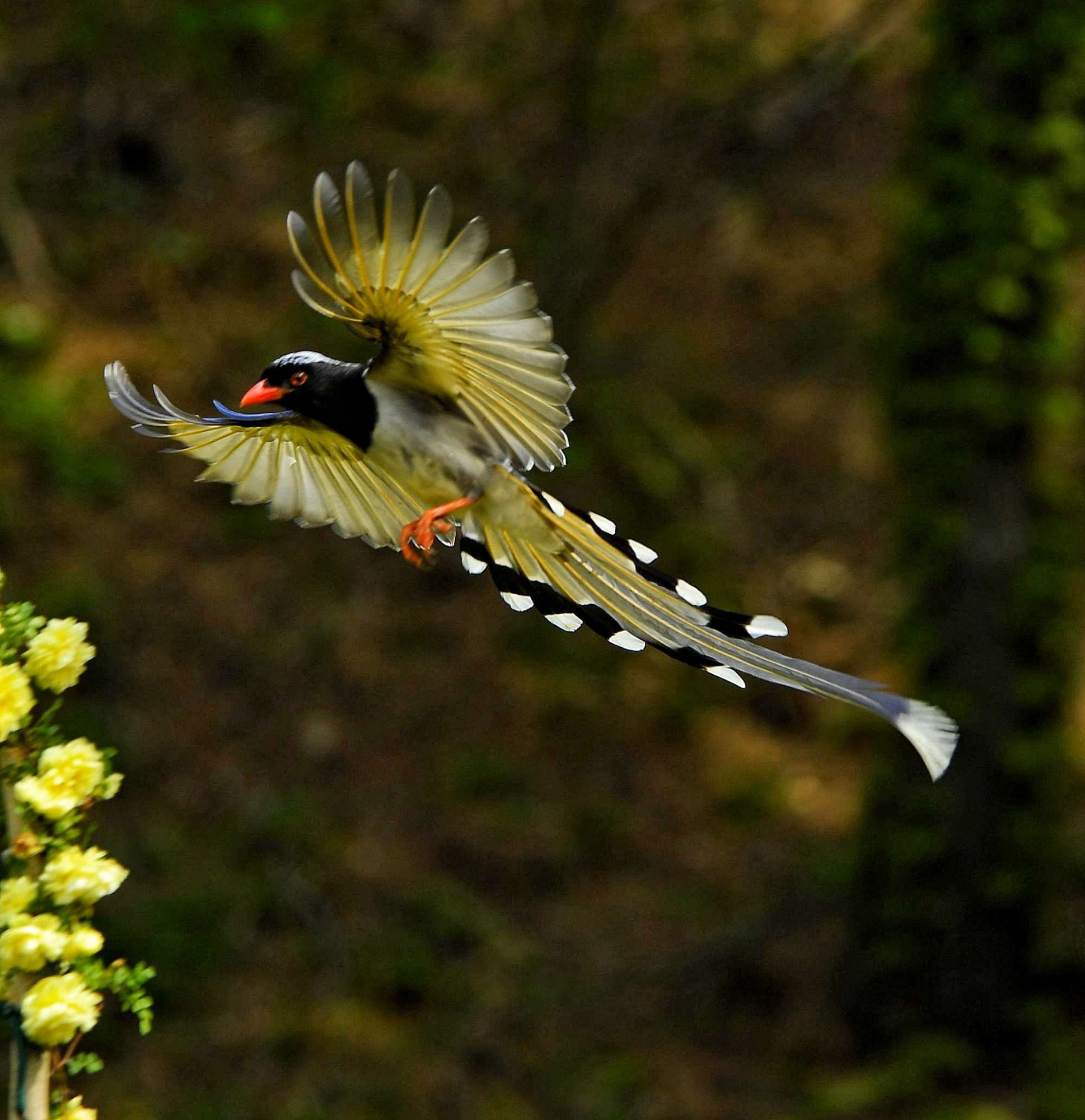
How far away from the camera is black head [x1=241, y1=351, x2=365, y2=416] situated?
10.3ft

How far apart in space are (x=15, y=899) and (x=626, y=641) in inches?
55.6

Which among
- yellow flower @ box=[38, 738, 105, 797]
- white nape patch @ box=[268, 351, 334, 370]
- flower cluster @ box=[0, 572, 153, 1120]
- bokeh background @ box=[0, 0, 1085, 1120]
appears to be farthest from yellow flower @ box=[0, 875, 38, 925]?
bokeh background @ box=[0, 0, 1085, 1120]

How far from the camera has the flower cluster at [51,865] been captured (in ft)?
6.66

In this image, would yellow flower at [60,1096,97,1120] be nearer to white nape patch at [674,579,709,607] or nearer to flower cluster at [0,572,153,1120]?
flower cluster at [0,572,153,1120]

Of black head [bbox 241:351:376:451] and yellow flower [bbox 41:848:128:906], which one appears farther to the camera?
black head [bbox 241:351:376:451]

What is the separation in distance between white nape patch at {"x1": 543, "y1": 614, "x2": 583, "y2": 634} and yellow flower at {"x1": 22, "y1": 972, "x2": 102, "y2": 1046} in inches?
53.9

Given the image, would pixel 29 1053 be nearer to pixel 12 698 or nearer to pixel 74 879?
pixel 74 879

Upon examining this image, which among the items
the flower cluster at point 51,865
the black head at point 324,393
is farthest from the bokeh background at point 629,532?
the flower cluster at point 51,865

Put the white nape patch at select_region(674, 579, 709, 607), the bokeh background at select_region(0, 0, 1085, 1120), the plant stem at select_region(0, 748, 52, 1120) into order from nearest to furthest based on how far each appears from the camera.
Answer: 1. the plant stem at select_region(0, 748, 52, 1120)
2. the white nape patch at select_region(674, 579, 709, 607)
3. the bokeh background at select_region(0, 0, 1085, 1120)

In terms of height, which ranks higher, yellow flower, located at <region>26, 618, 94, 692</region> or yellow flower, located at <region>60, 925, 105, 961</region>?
yellow flower, located at <region>26, 618, 94, 692</region>

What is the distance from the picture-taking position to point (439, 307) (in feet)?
9.27

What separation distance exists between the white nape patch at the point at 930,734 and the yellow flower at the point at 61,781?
1.28 meters

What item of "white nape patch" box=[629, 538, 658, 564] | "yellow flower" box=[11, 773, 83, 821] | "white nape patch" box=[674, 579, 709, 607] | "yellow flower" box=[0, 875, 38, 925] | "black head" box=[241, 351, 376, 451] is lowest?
"yellow flower" box=[0, 875, 38, 925]

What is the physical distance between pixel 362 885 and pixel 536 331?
5823 millimetres
